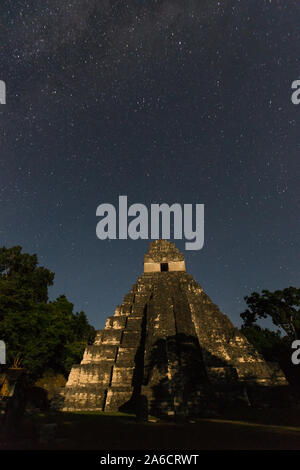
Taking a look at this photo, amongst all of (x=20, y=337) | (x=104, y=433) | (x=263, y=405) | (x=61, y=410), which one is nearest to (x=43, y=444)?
(x=104, y=433)

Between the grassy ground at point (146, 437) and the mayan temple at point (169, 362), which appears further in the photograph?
the mayan temple at point (169, 362)

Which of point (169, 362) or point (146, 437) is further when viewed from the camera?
point (169, 362)

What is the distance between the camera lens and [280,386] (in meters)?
11.9

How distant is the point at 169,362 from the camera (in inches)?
424

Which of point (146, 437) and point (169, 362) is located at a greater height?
point (169, 362)

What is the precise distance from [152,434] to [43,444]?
8.11 ft

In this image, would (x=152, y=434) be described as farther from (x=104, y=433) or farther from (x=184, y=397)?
(x=184, y=397)

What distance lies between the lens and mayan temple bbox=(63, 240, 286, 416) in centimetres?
1007

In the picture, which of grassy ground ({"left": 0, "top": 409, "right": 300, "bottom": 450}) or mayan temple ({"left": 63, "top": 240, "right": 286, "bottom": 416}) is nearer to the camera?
grassy ground ({"left": 0, "top": 409, "right": 300, "bottom": 450})

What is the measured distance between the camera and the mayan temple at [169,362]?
10.1 m

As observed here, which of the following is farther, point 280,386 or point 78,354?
point 78,354
